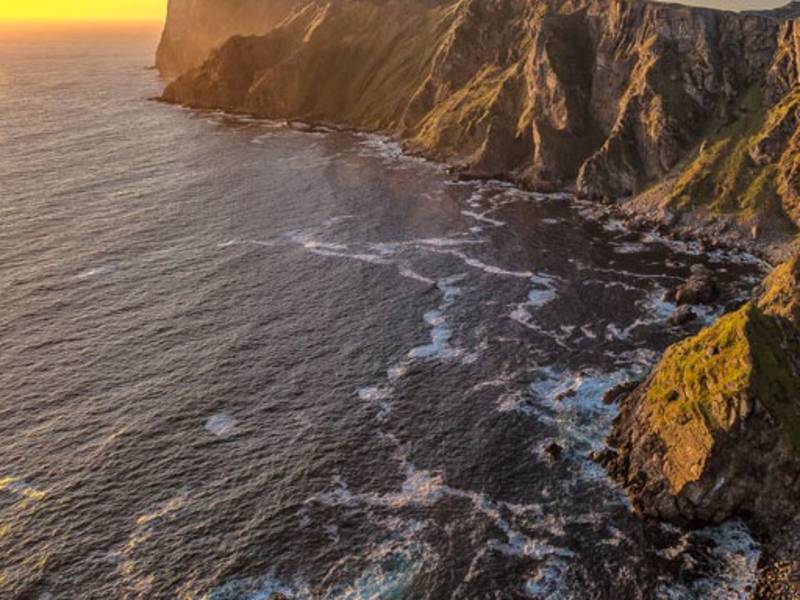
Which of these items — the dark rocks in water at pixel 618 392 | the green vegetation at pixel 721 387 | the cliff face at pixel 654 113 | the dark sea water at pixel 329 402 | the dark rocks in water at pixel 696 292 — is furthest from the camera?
the cliff face at pixel 654 113

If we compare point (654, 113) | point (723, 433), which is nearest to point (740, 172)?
point (654, 113)

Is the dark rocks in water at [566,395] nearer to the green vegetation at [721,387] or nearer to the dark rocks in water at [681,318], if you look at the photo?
the green vegetation at [721,387]

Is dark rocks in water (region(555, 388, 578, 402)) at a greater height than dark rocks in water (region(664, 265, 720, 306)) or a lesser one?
lesser

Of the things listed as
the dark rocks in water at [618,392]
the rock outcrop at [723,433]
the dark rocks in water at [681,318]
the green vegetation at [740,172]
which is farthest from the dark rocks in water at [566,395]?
the green vegetation at [740,172]

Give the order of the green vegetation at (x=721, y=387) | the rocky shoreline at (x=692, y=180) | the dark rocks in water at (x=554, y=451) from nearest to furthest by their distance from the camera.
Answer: the rocky shoreline at (x=692, y=180), the green vegetation at (x=721, y=387), the dark rocks in water at (x=554, y=451)

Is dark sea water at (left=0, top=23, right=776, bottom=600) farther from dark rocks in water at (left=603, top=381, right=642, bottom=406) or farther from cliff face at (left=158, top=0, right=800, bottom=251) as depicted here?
cliff face at (left=158, top=0, right=800, bottom=251)

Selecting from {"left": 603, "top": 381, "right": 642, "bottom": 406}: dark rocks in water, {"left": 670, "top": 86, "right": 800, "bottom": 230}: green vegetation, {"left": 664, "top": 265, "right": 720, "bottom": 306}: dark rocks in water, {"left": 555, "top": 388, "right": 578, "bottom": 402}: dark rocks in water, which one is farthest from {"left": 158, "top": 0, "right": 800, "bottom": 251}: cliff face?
{"left": 555, "top": 388, "right": 578, "bottom": 402}: dark rocks in water

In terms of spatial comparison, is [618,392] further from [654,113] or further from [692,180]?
[654,113]
